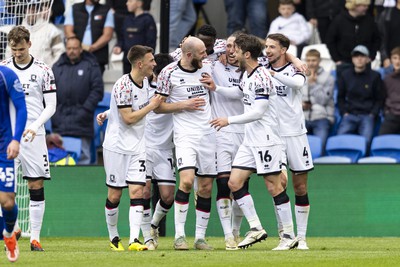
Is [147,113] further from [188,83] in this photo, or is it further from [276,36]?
[276,36]

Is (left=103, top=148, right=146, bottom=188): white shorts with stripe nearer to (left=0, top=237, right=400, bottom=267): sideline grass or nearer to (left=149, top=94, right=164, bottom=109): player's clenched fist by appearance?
(left=149, top=94, right=164, bottom=109): player's clenched fist

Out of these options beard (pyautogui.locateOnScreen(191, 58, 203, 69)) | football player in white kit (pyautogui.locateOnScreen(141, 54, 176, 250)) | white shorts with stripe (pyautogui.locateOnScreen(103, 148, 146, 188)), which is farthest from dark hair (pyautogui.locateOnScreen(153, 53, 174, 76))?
white shorts with stripe (pyautogui.locateOnScreen(103, 148, 146, 188))

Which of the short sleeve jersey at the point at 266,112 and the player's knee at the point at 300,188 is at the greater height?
the short sleeve jersey at the point at 266,112

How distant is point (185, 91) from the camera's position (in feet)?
46.9

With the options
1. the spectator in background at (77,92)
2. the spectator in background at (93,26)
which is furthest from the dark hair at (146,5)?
the spectator in background at (77,92)

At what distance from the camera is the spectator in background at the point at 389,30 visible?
811 inches

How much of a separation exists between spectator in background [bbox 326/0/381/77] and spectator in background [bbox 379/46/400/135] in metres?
0.72

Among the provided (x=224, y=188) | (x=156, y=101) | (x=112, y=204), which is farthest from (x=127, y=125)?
(x=224, y=188)

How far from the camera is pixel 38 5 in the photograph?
18.2 meters

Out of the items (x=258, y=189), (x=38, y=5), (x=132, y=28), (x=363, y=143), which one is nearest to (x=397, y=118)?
(x=363, y=143)

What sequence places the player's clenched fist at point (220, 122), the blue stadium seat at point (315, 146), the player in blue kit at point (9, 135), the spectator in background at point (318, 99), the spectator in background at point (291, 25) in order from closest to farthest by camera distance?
the player in blue kit at point (9, 135) < the player's clenched fist at point (220, 122) < the blue stadium seat at point (315, 146) < the spectator in background at point (318, 99) < the spectator in background at point (291, 25)

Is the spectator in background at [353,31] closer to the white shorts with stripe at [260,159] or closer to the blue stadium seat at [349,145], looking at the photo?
the blue stadium seat at [349,145]

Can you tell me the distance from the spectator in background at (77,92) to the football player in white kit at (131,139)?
5.49 meters

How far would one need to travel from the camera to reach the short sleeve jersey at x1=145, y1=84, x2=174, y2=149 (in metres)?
15.0
